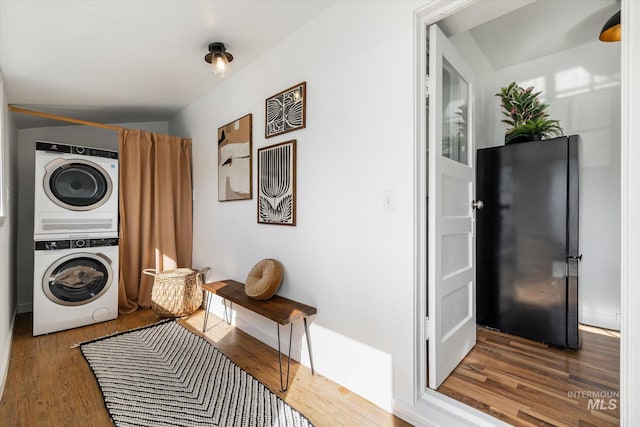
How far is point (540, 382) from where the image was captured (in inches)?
71.0

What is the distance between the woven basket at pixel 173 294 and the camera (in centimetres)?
283

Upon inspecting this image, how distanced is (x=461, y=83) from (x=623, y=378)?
1.75 meters

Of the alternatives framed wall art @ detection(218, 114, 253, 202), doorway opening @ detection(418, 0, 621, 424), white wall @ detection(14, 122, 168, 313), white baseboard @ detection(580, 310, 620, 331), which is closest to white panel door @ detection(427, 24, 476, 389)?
doorway opening @ detection(418, 0, 621, 424)

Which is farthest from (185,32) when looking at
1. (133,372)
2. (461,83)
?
(133,372)

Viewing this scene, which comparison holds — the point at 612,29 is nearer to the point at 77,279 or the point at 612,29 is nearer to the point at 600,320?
the point at 600,320

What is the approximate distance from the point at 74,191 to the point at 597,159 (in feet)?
15.3

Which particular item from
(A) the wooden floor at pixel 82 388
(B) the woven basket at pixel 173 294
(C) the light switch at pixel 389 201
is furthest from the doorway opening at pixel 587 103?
(B) the woven basket at pixel 173 294

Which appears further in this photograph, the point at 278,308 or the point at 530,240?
the point at 530,240

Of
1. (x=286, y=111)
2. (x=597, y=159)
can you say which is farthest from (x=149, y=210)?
(x=597, y=159)

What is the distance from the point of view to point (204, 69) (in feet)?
8.38

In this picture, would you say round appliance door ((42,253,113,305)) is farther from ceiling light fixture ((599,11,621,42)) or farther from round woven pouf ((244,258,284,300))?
ceiling light fixture ((599,11,621,42))

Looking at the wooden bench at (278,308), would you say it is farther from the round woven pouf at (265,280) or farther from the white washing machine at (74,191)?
the white washing machine at (74,191)

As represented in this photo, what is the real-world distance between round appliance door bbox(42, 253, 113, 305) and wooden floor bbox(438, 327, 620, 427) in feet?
9.74

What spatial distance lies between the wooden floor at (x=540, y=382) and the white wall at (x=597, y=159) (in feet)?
1.40
